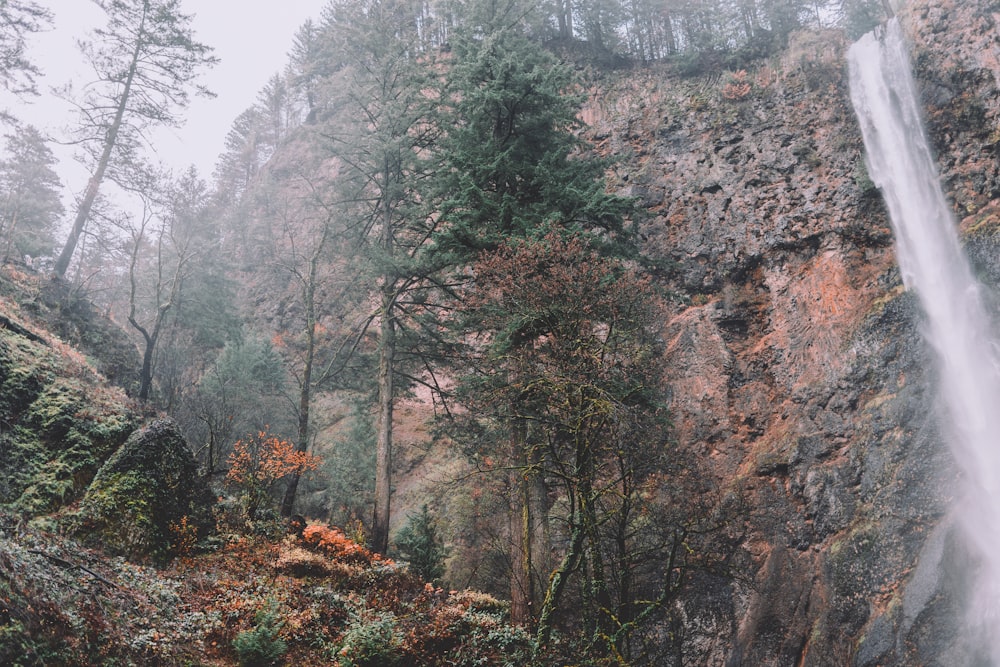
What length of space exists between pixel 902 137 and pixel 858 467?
10.7 meters

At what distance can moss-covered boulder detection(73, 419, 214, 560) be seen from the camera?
23.8ft

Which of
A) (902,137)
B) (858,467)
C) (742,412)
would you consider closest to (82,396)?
(742,412)

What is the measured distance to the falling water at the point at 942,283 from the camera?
1141cm

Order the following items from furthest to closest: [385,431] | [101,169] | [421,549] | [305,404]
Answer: [101,169] < [305,404] < [385,431] < [421,549]

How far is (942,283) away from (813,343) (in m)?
3.53

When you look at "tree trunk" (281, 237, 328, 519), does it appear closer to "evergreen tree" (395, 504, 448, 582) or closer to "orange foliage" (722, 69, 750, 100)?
"evergreen tree" (395, 504, 448, 582)

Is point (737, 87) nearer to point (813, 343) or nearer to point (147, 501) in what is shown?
point (813, 343)

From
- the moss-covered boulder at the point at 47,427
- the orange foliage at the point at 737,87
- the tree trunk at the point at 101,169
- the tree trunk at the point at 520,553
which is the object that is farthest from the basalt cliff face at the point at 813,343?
the tree trunk at the point at 101,169

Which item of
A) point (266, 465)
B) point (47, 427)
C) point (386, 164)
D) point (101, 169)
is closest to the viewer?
point (47, 427)

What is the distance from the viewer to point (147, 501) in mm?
7816

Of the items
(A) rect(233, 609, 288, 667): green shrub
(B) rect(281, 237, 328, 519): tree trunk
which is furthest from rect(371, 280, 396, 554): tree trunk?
(A) rect(233, 609, 288, 667): green shrub

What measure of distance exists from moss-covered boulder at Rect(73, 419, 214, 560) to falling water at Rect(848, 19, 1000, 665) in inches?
571

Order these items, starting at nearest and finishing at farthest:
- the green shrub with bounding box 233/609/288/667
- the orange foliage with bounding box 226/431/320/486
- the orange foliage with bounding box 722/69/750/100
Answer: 1. the green shrub with bounding box 233/609/288/667
2. the orange foliage with bounding box 226/431/320/486
3. the orange foliage with bounding box 722/69/750/100

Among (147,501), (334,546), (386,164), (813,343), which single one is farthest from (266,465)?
(813,343)
